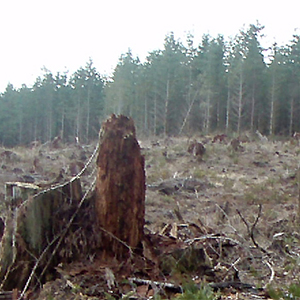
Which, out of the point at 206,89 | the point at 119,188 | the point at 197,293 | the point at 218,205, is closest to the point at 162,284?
the point at 197,293

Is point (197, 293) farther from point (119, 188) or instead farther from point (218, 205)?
point (218, 205)

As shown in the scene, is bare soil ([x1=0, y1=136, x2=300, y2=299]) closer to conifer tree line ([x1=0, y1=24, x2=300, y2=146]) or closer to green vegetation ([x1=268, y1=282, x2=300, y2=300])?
green vegetation ([x1=268, y1=282, x2=300, y2=300])

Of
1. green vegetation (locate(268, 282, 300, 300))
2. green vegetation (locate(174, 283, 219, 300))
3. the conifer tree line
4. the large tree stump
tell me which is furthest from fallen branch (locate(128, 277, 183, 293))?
the conifer tree line

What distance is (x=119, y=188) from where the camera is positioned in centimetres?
314

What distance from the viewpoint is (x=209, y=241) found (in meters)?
3.70

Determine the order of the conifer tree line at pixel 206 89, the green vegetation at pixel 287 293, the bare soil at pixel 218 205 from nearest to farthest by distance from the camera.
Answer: the green vegetation at pixel 287 293 → the bare soil at pixel 218 205 → the conifer tree line at pixel 206 89

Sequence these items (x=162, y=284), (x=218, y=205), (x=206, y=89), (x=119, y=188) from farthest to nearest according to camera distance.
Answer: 1. (x=206, y=89)
2. (x=218, y=205)
3. (x=119, y=188)
4. (x=162, y=284)

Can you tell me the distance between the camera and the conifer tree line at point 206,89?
31016 mm

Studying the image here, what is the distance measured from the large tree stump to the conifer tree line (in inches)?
940

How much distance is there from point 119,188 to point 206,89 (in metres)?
29.3

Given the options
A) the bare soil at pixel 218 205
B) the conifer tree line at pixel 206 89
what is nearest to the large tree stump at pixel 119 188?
the bare soil at pixel 218 205

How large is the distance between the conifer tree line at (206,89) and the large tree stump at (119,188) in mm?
23865

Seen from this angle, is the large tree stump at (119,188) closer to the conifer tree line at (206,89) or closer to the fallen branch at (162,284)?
the fallen branch at (162,284)

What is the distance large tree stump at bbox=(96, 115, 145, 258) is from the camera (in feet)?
10.1
